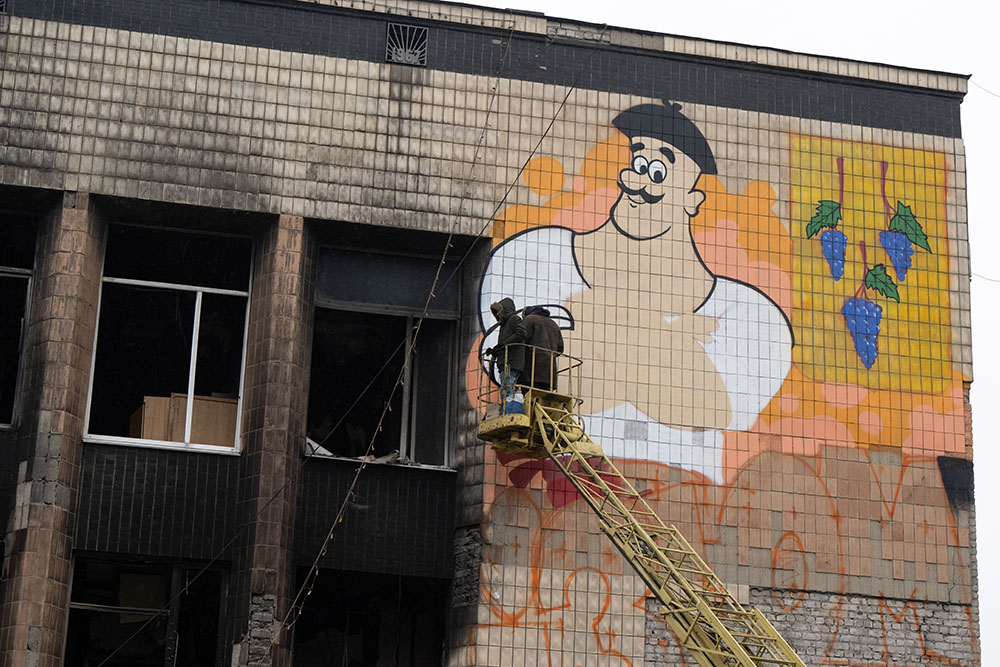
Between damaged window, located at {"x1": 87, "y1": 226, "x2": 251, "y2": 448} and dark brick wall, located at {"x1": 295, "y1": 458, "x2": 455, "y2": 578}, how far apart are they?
1653 mm

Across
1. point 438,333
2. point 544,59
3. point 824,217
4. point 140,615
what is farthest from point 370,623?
point 824,217

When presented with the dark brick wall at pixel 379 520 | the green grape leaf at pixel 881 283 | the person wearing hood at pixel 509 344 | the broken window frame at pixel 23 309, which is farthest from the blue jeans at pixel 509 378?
the broken window frame at pixel 23 309

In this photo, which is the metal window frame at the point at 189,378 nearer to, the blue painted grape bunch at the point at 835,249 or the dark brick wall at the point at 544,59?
the dark brick wall at the point at 544,59

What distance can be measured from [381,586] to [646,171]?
293 inches

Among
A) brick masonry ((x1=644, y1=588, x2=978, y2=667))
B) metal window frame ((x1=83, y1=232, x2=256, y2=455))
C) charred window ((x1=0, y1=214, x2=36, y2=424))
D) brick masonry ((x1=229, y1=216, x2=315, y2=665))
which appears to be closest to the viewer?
brick masonry ((x1=229, y1=216, x2=315, y2=665))

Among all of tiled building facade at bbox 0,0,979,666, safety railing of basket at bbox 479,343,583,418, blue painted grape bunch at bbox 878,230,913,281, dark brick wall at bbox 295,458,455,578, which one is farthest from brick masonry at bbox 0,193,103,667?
blue painted grape bunch at bbox 878,230,913,281

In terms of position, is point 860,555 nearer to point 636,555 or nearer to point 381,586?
point 636,555

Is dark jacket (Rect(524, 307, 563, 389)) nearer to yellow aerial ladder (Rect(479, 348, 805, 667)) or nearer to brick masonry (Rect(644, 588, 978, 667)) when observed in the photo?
yellow aerial ladder (Rect(479, 348, 805, 667))

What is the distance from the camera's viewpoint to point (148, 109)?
19312 millimetres

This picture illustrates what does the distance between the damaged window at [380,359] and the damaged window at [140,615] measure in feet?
8.93

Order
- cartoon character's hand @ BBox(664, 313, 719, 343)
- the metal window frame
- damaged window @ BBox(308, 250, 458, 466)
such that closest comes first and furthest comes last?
the metal window frame, damaged window @ BBox(308, 250, 458, 466), cartoon character's hand @ BBox(664, 313, 719, 343)

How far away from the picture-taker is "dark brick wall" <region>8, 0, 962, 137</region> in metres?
19.7

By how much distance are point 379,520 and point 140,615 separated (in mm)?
3592

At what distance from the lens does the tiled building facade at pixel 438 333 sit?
60.5ft
